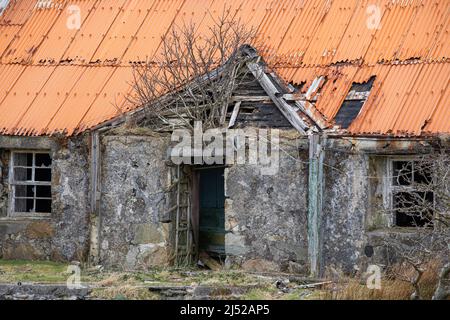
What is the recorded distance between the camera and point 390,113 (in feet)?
57.5

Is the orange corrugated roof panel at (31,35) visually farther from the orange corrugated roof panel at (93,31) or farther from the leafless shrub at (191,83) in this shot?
the leafless shrub at (191,83)

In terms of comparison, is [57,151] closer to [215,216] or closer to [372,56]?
[215,216]

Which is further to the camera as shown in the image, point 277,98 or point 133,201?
point 133,201

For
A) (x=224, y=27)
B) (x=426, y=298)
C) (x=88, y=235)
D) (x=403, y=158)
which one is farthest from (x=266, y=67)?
(x=426, y=298)

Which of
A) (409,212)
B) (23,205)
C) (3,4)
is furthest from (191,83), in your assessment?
(3,4)

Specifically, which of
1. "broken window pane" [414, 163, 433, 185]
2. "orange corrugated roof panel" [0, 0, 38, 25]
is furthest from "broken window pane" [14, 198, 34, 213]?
"broken window pane" [414, 163, 433, 185]

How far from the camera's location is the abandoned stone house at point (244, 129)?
57.3 ft

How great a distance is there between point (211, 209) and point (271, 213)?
2.22m

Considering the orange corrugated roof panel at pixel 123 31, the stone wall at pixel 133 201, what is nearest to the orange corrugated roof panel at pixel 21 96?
the orange corrugated roof panel at pixel 123 31

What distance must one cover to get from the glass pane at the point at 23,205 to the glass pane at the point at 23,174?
0.40 meters

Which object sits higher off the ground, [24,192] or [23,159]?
[23,159]

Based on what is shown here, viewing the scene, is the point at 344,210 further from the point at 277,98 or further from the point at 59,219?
the point at 59,219

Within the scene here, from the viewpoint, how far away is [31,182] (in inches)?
775

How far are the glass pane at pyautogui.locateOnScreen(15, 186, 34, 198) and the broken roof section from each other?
1187 mm
